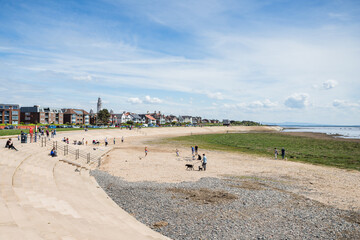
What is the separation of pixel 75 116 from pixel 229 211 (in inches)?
5138

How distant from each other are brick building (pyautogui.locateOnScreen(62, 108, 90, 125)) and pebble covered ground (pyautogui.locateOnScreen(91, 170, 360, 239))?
11834 cm

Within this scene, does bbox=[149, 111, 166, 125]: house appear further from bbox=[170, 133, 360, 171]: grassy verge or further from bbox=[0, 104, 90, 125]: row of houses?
bbox=[170, 133, 360, 171]: grassy verge

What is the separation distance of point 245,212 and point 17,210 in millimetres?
11846

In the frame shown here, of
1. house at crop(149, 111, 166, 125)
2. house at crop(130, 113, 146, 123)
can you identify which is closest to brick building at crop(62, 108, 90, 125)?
house at crop(130, 113, 146, 123)

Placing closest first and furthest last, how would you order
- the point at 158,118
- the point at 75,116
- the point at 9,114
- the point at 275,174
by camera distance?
1. the point at 275,174
2. the point at 9,114
3. the point at 75,116
4. the point at 158,118

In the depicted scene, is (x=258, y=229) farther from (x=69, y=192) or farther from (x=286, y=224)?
(x=69, y=192)

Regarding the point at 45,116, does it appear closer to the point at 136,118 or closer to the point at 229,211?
the point at 136,118

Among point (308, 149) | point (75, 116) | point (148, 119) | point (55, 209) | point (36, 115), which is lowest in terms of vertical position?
point (308, 149)

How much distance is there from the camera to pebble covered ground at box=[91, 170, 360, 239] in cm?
1057

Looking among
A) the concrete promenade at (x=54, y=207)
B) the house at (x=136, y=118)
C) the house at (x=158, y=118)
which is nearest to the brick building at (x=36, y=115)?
the house at (x=136, y=118)

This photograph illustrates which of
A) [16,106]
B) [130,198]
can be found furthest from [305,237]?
[16,106]

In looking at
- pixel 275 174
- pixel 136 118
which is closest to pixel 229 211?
pixel 275 174

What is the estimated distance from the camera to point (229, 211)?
505 inches

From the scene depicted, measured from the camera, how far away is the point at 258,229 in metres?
10.8
